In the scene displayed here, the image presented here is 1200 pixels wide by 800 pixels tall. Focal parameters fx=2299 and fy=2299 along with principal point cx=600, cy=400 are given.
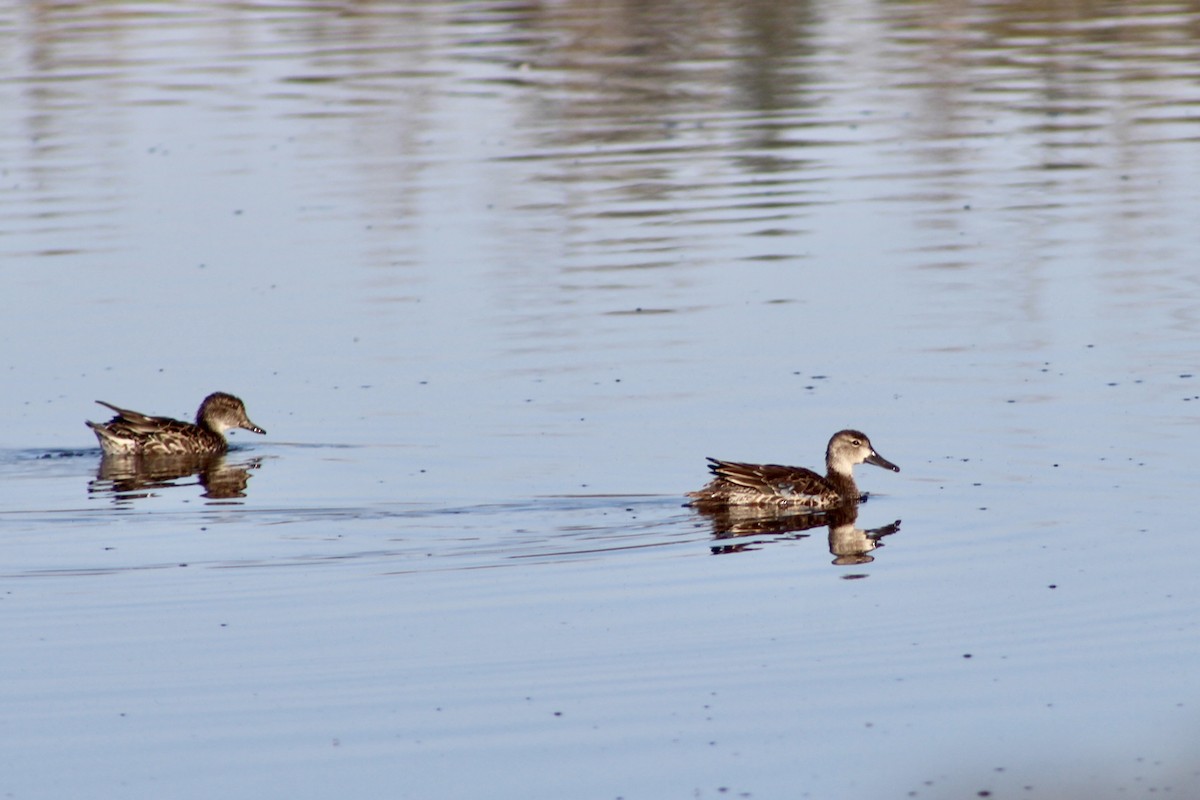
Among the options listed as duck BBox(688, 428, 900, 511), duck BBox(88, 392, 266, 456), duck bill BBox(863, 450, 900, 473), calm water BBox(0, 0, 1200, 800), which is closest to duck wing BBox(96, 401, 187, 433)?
duck BBox(88, 392, 266, 456)

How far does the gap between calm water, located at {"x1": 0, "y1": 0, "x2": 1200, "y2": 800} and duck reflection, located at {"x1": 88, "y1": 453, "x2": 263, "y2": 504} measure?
0.25ft

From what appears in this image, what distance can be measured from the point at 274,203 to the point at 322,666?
49.2 ft

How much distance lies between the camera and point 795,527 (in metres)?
12.8

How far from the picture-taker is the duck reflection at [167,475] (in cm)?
1380

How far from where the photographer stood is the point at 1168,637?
389 inches

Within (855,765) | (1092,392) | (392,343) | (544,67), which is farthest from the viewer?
(544,67)

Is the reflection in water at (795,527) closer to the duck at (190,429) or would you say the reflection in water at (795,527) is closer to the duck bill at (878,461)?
the duck bill at (878,461)

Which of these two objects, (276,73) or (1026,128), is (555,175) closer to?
(1026,128)

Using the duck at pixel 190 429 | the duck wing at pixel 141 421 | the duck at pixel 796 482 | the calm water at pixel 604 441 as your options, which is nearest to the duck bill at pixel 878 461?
the duck at pixel 796 482

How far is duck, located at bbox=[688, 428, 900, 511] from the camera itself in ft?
41.6

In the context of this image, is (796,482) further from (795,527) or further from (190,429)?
(190,429)

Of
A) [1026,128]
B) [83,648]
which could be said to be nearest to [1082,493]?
[83,648]

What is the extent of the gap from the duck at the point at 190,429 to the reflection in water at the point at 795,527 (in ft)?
12.3

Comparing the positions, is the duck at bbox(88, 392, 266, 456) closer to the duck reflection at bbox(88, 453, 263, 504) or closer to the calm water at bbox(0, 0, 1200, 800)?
the duck reflection at bbox(88, 453, 263, 504)
